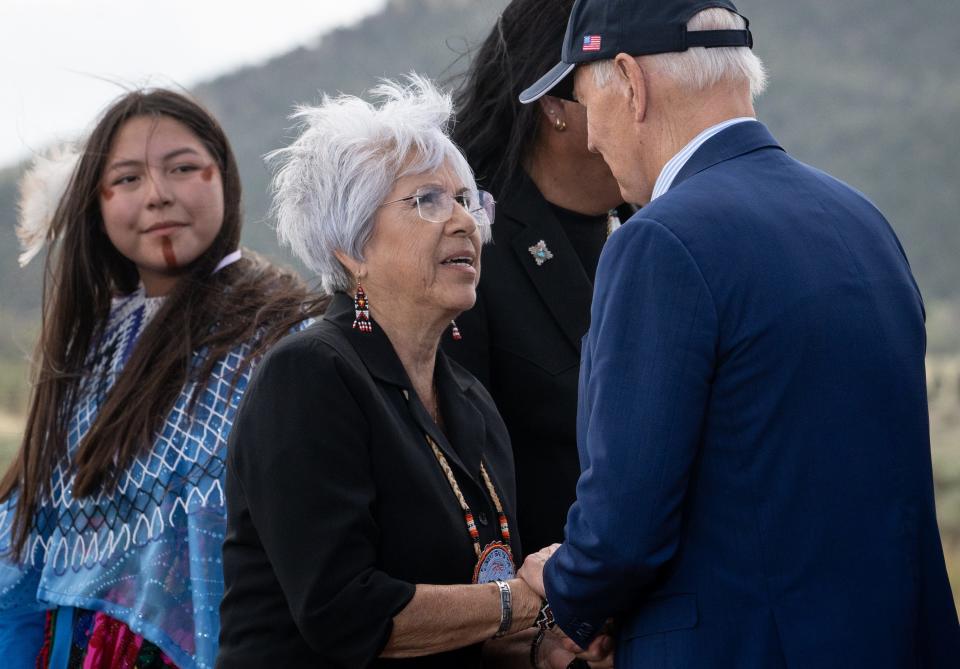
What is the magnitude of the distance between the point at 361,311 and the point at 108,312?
4.57ft

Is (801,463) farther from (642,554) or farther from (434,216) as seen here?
(434,216)

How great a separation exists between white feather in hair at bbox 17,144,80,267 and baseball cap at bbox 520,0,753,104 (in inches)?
76.4

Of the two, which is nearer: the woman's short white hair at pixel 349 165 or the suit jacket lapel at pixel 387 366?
the suit jacket lapel at pixel 387 366

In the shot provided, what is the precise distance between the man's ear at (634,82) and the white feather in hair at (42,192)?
2.01m

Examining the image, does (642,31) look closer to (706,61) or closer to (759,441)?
(706,61)

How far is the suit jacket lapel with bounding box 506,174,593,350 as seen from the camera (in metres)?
2.91

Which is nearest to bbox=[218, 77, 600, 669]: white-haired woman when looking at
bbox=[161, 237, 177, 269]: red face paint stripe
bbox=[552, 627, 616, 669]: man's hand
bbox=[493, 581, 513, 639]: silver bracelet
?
bbox=[493, 581, 513, 639]: silver bracelet

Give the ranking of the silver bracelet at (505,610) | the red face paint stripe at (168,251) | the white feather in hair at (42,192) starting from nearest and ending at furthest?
the silver bracelet at (505,610) < the red face paint stripe at (168,251) < the white feather in hair at (42,192)

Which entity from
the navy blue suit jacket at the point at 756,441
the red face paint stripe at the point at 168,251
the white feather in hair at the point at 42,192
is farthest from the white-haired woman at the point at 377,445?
the white feather in hair at the point at 42,192

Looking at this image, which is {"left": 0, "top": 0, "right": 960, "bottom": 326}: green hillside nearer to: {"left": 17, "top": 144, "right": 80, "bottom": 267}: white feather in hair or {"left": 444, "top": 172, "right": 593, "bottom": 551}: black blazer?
{"left": 17, "top": 144, "right": 80, "bottom": 267}: white feather in hair

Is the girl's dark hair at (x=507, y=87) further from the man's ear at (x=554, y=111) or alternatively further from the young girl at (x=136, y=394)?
the young girl at (x=136, y=394)

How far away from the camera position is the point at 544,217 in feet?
9.85

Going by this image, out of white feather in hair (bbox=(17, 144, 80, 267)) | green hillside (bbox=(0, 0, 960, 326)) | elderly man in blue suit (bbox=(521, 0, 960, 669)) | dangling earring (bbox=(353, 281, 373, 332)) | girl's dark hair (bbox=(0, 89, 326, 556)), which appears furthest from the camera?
green hillside (bbox=(0, 0, 960, 326))

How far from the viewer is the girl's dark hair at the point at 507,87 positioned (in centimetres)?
303
